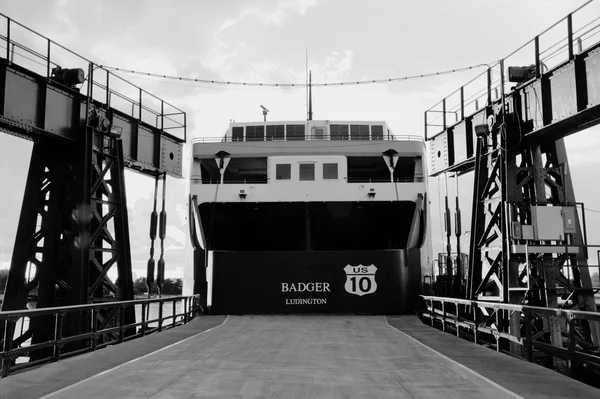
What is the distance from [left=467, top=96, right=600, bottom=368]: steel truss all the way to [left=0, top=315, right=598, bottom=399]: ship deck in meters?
1.81

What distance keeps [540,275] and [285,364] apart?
21.4ft

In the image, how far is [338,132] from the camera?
2595cm

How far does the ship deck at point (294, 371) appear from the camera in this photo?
7.02 meters

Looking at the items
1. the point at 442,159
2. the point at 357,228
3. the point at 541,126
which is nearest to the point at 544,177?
the point at 541,126

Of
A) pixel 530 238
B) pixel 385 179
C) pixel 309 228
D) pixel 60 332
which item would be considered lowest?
pixel 60 332

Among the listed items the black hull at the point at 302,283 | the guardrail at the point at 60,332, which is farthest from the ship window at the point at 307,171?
the guardrail at the point at 60,332

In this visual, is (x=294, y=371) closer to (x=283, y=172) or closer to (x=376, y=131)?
(x=283, y=172)

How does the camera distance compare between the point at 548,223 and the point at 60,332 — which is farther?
the point at 548,223

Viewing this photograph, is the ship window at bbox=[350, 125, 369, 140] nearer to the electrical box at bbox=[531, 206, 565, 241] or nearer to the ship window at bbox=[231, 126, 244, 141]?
the ship window at bbox=[231, 126, 244, 141]

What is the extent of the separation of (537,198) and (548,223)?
0.77 meters

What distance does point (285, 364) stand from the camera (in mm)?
9219

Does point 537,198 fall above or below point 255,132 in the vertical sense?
below

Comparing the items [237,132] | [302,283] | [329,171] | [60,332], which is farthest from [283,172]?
[60,332]

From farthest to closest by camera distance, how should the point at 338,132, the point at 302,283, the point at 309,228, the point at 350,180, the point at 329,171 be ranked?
the point at 338,132 < the point at 350,180 < the point at 309,228 < the point at 329,171 < the point at 302,283
